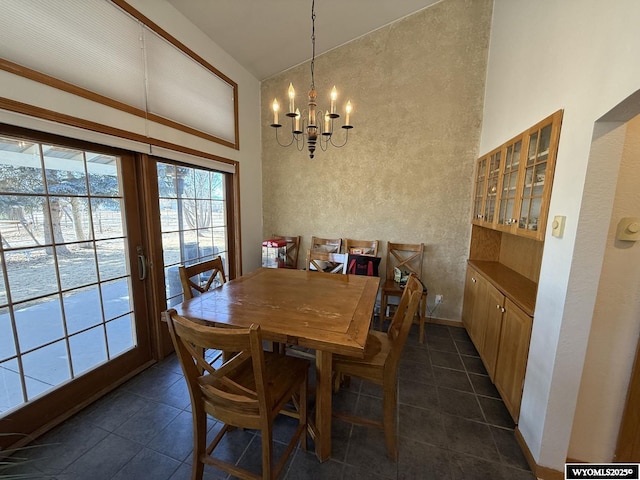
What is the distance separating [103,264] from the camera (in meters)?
2.00

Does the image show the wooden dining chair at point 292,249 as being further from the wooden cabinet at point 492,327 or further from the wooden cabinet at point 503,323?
the wooden cabinet at point 492,327

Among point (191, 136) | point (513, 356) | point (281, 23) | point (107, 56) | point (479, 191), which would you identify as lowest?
point (513, 356)

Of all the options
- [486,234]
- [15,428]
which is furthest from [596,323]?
[15,428]

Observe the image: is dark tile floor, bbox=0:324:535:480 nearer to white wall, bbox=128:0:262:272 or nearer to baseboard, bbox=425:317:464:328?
baseboard, bbox=425:317:464:328

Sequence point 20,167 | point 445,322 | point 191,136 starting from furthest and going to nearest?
point 445,322
point 191,136
point 20,167

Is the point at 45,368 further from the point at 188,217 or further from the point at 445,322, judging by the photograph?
the point at 445,322

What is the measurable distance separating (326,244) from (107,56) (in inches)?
110

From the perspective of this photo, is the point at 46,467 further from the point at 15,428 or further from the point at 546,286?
the point at 546,286

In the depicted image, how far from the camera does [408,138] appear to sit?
3160 millimetres

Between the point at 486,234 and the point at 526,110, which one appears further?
the point at 486,234

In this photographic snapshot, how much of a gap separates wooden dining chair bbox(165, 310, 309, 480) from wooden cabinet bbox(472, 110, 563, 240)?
172 centimetres

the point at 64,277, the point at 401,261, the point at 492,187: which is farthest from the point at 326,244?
the point at 64,277

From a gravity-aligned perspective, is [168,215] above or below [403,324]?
above

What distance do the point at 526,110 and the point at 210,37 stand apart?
2978mm
